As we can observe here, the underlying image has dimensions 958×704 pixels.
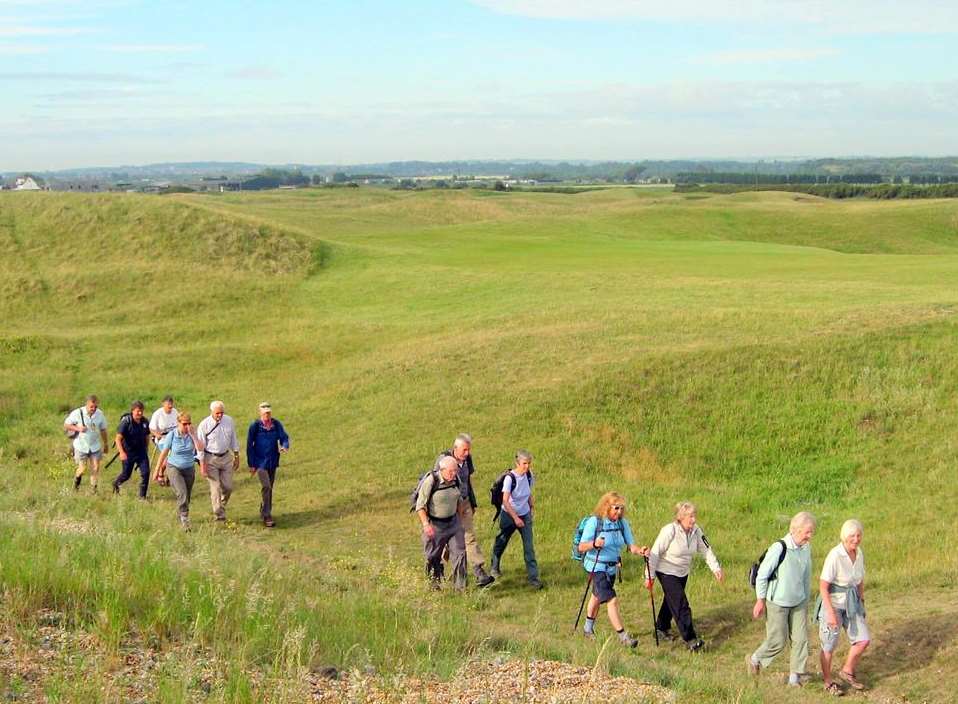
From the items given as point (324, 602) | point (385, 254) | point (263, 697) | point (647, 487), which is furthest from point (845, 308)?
point (385, 254)

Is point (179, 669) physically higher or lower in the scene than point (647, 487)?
higher

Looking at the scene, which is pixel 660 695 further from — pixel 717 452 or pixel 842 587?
pixel 717 452

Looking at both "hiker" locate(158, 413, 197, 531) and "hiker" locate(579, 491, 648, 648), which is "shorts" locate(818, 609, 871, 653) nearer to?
"hiker" locate(579, 491, 648, 648)

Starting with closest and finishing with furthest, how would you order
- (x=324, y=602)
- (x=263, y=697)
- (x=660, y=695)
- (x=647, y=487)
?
(x=263, y=697) < (x=660, y=695) < (x=324, y=602) < (x=647, y=487)

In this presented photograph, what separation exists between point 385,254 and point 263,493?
103 ft

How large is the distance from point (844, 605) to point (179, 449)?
976cm

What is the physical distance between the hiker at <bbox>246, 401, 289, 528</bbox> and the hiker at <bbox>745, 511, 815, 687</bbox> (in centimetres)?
849

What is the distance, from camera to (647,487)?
54.6ft

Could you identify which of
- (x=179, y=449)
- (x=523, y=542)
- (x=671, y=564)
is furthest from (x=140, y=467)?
(x=671, y=564)

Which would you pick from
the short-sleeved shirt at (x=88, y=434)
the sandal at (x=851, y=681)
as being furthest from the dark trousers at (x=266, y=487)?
the sandal at (x=851, y=681)

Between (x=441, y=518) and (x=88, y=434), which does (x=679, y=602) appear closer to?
(x=441, y=518)

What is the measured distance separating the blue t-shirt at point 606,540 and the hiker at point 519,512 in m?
1.88

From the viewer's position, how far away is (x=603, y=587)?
34.1 ft

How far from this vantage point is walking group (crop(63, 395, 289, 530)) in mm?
14414
